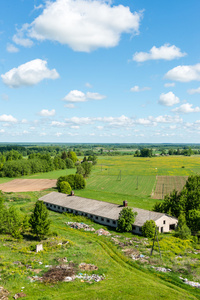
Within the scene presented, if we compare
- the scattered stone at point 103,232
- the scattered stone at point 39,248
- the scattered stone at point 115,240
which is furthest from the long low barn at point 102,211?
the scattered stone at point 39,248

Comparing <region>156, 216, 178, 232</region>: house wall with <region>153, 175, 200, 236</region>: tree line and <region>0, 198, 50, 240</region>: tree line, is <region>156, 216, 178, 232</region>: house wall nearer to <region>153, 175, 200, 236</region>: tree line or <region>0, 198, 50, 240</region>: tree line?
<region>153, 175, 200, 236</region>: tree line

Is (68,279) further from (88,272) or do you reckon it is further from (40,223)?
(40,223)

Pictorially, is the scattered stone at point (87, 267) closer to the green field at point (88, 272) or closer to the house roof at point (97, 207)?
the green field at point (88, 272)

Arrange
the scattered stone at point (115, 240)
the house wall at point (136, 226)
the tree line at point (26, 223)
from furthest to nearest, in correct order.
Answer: the house wall at point (136, 226)
the tree line at point (26, 223)
the scattered stone at point (115, 240)

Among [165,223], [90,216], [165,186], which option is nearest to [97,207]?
[90,216]

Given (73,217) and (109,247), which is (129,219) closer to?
(109,247)

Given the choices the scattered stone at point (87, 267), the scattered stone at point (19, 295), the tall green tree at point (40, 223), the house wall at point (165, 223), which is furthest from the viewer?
the house wall at point (165, 223)

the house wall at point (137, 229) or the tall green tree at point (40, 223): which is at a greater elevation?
the tall green tree at point (40, 223)
